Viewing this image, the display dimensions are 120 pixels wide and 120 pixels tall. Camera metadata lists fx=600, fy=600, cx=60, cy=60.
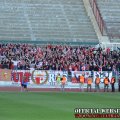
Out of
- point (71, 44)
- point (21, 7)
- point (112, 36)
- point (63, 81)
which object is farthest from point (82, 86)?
point (21, 7)

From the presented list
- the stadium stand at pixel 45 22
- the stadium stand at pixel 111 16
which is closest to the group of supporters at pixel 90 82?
the stadium stand at pixel 45 22

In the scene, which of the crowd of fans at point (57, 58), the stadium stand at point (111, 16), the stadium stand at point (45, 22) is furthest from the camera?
the stadium stand at point (111, 16)

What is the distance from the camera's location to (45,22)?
56094 millimetres

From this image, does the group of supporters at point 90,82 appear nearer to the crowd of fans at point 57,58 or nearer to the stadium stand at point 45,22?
the crowd of fans at point 57,58

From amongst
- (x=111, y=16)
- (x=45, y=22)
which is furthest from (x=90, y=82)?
(x=111, y=16)

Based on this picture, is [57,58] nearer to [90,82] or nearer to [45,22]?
[90,82]

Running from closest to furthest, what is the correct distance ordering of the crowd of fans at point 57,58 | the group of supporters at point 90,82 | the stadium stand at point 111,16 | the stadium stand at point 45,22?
the group of supporters at point 90,82
the crowd of fans at point 57,58
the stadium stand at point 45,22
the stadium stand at point 111,16

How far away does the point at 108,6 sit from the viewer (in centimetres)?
6012

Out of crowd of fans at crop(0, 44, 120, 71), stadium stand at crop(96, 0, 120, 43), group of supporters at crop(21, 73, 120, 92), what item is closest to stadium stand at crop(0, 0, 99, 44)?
stadium stand at crop(96, 0, 120, 43)

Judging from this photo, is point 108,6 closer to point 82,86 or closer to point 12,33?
point 12,33

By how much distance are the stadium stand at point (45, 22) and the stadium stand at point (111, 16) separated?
Result: 68.2 inches

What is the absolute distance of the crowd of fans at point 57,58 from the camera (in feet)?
149

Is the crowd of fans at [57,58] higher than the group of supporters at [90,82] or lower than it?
higher

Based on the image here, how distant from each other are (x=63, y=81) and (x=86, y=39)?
484 inches
